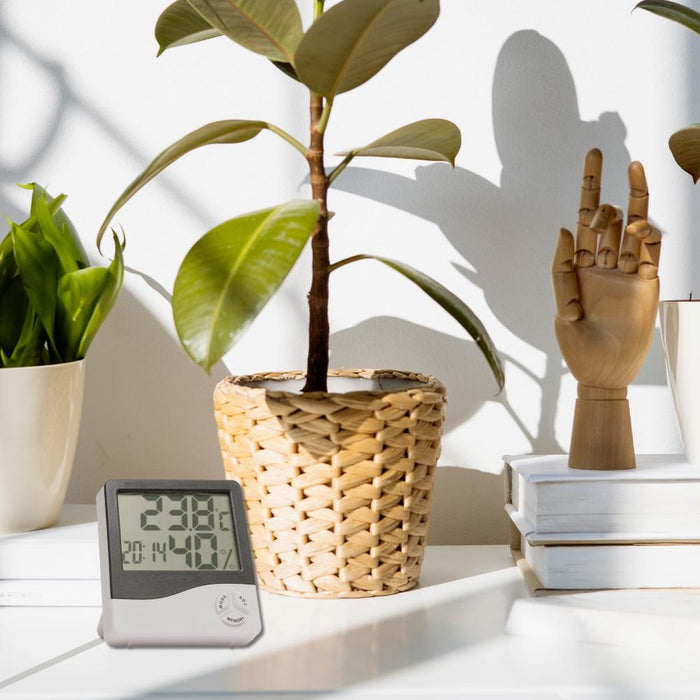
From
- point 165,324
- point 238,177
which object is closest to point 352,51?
point 238,177

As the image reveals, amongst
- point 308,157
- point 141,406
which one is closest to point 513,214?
point 308,157

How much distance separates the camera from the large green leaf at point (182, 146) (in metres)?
0.90

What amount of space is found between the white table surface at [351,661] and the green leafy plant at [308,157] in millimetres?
245

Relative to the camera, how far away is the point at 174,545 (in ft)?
2.82

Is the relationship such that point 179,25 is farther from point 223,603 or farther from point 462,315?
point 223,603

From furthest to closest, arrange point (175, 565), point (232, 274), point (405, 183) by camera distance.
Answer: point (405, 183), point (175, 565), point (232, 274)

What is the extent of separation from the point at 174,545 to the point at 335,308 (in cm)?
43

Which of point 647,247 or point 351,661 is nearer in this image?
point 351,661

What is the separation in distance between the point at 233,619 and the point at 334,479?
0.54 feet

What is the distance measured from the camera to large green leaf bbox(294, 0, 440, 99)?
784 millimetres

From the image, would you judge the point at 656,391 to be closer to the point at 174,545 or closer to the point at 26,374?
the point at 174,545

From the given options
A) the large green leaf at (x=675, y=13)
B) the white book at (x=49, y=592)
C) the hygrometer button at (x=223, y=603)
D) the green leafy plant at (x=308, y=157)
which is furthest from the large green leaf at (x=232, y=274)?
the large green leaf at (x=675, y=13)

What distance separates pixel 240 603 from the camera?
0.83m

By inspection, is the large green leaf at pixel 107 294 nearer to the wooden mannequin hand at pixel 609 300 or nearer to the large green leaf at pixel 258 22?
the large green leaf at pixel 258 22
